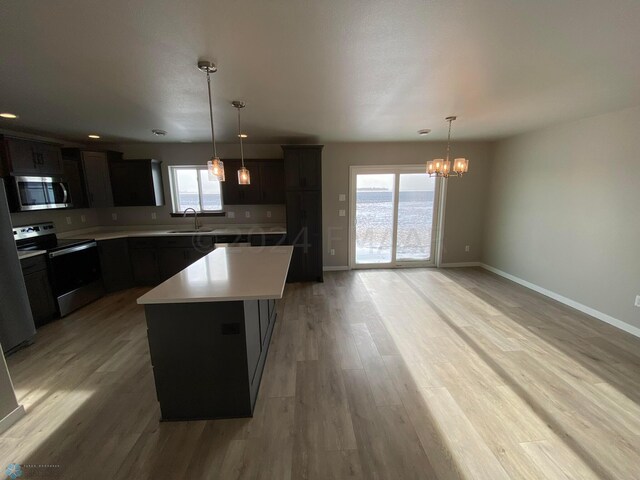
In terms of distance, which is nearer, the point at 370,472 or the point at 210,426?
the point at 370,472

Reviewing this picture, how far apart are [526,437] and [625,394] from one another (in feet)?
3.51

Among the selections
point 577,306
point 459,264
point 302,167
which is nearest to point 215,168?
point 302,167

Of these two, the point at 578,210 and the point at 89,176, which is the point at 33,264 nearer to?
the point at 89,176

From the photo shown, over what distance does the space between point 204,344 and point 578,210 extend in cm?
460

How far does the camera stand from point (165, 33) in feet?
4.55

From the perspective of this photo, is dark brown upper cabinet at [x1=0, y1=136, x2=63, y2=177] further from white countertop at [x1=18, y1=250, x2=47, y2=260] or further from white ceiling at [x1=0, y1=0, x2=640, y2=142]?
white countertop at [x1=18, y1=250, x2=47, y2=260]

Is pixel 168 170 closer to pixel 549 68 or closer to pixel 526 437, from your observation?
pixel 549 68

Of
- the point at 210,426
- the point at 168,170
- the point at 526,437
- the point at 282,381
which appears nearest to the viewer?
the point at 526,437

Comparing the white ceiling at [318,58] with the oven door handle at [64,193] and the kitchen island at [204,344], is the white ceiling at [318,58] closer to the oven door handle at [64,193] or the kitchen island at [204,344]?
the oven door handle at [64,193]

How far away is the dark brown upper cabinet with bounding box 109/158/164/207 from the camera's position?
4270 millimetres

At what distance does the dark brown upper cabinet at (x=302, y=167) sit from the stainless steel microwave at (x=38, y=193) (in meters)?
3.22

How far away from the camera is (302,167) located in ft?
13.6

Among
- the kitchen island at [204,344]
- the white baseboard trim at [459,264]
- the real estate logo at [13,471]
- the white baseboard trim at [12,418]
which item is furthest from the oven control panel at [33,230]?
the white baseboard trim at [459,264]

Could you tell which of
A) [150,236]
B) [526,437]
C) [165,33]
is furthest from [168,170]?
[526,437]
